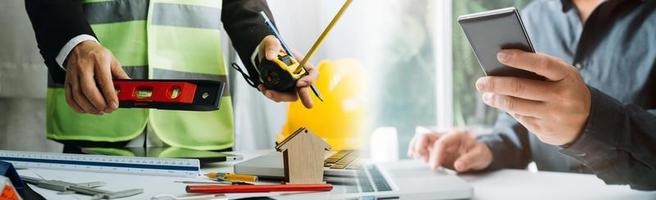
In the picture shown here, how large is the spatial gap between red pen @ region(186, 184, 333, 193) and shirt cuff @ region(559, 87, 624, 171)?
0.38 metres

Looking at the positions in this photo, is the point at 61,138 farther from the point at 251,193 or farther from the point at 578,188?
the point at 578,188

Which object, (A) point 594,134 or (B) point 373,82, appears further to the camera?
(A) point 594,134

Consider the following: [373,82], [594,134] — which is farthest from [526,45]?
[594,134]

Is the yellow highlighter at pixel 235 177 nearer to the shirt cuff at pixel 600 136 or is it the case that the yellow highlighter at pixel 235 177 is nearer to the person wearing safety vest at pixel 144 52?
the person wearing safety vest at pixel 144 52

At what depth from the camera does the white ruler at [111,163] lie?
551 mm

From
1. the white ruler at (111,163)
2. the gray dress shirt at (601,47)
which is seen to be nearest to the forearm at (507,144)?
the gray dress shirt at (601,47)

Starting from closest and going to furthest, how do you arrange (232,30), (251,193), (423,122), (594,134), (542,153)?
(251,193) < (232,30) < (594,134) < (423,122) < (542,153)

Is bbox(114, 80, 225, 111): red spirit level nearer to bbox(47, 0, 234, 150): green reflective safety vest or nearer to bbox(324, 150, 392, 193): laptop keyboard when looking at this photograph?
bbox(47, 0, 234, 150): green reflective safety vest

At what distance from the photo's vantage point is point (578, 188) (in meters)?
0.81

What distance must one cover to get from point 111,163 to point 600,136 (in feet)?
2.03

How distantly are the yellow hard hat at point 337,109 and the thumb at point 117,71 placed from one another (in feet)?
0.59

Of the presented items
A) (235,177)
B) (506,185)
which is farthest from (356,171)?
(506,185)

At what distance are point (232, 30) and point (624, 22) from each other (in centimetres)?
82

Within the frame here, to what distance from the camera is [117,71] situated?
0.56 metres
